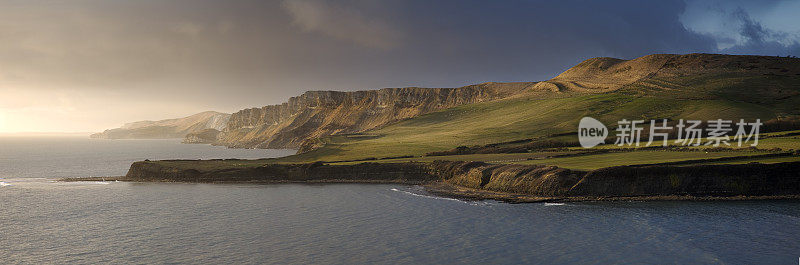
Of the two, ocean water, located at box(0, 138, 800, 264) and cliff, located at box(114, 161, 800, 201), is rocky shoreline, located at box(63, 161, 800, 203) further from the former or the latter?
ocean water, located at box(0, 138, 800, 264)

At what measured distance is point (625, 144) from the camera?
84.4 m

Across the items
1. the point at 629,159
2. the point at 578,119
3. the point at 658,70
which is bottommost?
the point at 629,159

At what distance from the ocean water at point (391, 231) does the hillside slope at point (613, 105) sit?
41040 millimetres

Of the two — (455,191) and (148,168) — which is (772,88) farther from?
(148,168)

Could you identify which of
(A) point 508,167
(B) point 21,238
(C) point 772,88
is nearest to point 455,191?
(A) point 508,167

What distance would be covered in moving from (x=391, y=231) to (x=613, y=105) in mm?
101469

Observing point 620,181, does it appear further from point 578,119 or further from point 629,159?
point 578,119

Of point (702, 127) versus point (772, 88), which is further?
point (772, 88)

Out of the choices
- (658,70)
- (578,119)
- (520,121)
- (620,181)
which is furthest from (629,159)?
(658,70)

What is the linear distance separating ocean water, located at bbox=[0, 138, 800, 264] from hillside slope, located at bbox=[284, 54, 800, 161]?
135 ft

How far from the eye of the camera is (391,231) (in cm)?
4281

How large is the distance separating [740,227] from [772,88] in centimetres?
10028

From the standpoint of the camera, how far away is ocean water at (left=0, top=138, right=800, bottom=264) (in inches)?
1394

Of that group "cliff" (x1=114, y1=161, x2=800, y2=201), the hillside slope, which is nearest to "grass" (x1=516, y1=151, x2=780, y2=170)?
"cliff" (x1=114, y1=161, x2=800, y2=201)
